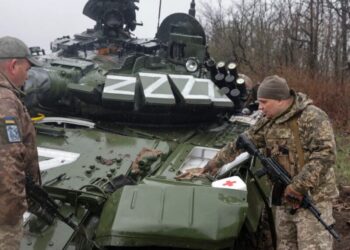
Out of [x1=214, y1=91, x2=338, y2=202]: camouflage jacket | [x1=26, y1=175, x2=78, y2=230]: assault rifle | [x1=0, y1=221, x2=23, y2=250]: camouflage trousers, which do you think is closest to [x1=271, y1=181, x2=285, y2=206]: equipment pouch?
[x1=214, y1=91, x2=338, y2=202]: camouflage jacket

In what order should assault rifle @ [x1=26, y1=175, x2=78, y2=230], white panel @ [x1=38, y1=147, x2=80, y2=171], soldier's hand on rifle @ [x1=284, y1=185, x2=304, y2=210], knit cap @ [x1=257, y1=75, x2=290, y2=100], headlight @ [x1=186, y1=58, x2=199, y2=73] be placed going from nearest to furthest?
assault rifle @ [x1=26, y1=175, x2=78, y2=230] → soldier's hand on rifle @ [x1=284, y1=185, x2=304, y2=210] → knit cap @ [x1=257, y1=75, x2=290, y2=100] → white panel @ [x1=38, y1=147, x2=80, y2=171] → headlight @ [x1=186, y1=58, x2=199, y2=73]

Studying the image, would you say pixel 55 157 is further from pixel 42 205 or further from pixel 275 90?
pixel 275 90

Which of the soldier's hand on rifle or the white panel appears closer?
the soldier's hand on rifle

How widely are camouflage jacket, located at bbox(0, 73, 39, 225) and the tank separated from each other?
46 centimetres

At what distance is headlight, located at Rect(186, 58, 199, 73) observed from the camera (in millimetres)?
6902

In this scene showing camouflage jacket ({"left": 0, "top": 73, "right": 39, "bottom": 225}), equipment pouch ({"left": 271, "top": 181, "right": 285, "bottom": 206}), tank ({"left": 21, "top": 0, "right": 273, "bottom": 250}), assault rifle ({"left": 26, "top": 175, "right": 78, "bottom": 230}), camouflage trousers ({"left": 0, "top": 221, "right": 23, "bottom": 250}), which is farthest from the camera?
equipment pouch ({"left": 271, "top": 181, "right": 285, "bottom": 206})

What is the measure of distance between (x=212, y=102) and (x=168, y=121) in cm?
56

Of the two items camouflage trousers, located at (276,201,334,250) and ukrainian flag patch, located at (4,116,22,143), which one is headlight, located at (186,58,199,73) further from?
ukrainian flag patch, located at (4,116,22,143)

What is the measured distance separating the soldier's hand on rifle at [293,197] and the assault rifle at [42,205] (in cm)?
163

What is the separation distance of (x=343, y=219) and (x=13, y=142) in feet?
16.6

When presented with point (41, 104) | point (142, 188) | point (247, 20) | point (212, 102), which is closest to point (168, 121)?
point (212, 102)

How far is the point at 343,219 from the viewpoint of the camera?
23.2 feet

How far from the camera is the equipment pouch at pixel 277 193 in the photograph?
4.33m

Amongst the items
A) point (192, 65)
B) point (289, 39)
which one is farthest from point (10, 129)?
point (289, 39)
